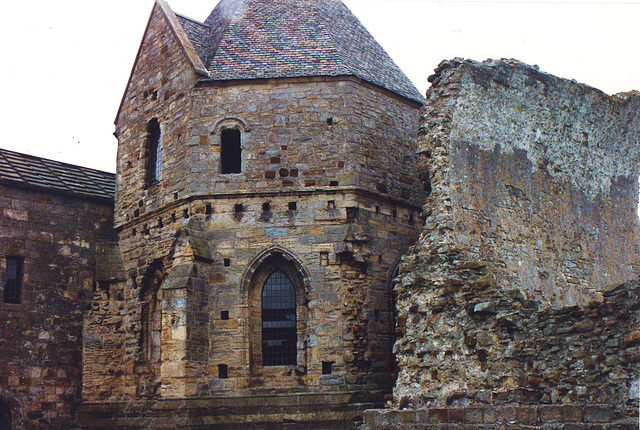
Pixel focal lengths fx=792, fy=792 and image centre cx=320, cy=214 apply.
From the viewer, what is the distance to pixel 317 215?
17.6m

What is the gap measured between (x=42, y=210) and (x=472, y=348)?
1194 cm

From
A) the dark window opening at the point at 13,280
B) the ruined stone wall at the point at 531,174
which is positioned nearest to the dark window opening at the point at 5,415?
the dark window opening at the point at 13,280

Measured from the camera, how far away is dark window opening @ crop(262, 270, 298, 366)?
17219 millimetres

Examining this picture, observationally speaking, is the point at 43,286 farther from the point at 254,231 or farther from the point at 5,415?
the point at 254,231

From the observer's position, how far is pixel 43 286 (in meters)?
19.3


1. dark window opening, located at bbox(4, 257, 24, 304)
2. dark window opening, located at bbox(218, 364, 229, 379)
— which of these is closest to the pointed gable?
dark window opening, located at bbox(4, 257, 24, 304)

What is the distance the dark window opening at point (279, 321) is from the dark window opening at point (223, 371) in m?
0.84

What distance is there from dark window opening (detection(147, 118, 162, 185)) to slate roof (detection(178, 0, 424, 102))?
2.08 metres

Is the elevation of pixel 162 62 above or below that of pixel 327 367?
above

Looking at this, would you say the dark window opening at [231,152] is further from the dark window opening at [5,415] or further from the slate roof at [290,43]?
the dark window opening at [5,415]

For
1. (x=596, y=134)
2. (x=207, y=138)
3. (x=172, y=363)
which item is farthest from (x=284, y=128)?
(x=596, y=134)

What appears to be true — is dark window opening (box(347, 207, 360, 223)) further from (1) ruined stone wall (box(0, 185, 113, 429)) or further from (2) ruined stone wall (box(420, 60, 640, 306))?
(1) ruined stone wall (box(0, 185, 113, 429))

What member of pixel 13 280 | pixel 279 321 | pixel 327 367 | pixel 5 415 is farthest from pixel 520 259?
pixel 5 415

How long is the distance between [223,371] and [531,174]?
7585mm
